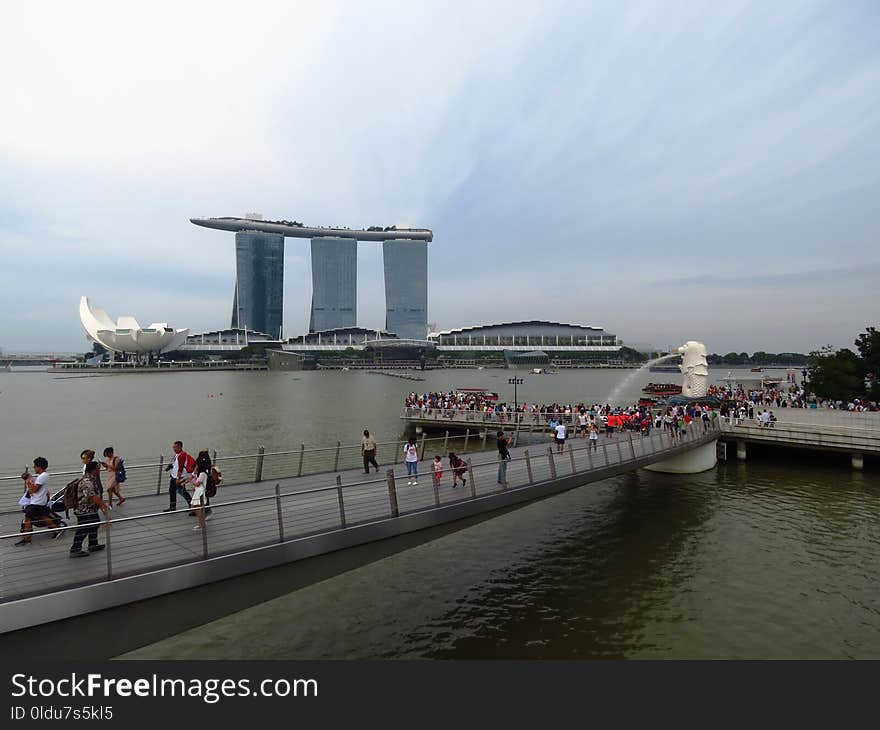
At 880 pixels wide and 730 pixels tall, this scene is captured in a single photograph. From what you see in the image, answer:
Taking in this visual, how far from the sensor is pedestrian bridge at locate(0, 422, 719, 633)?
5.17 meters

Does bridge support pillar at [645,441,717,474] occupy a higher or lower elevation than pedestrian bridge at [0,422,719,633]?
lower

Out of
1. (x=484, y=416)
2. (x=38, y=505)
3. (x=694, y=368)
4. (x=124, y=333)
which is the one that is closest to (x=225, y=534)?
(x=38, y=505)

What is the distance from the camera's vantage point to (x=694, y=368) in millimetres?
35344

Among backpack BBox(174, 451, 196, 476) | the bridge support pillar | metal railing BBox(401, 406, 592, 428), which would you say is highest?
backpack BBox(174, 451, 196, 476)

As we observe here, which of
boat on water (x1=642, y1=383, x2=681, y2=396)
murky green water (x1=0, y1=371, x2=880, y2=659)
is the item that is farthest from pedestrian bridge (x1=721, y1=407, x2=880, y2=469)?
boat on water (x1=642, y1=383, x2=681, y2=396)

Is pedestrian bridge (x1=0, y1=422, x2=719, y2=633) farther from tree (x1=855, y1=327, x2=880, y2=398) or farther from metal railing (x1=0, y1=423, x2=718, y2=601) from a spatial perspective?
tree (x1=855, y1=327, x2=880, y2=398)

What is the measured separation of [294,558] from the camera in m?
6.54

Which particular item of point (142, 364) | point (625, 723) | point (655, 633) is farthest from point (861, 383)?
point (142, 364)

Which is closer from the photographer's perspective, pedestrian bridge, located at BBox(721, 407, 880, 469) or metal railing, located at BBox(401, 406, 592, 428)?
pedestrian bridge, located at BBox(721, 407, 880, 469)

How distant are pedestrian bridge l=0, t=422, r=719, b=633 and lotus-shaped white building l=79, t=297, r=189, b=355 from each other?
157 metres

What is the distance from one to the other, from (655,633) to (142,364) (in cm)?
16699

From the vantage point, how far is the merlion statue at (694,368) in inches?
1388

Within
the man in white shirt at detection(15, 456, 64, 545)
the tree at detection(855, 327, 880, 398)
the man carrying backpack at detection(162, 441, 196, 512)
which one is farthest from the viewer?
the tree at detection(855, 327, 880, 398)

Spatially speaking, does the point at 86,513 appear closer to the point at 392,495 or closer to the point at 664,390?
the point at 392,495
